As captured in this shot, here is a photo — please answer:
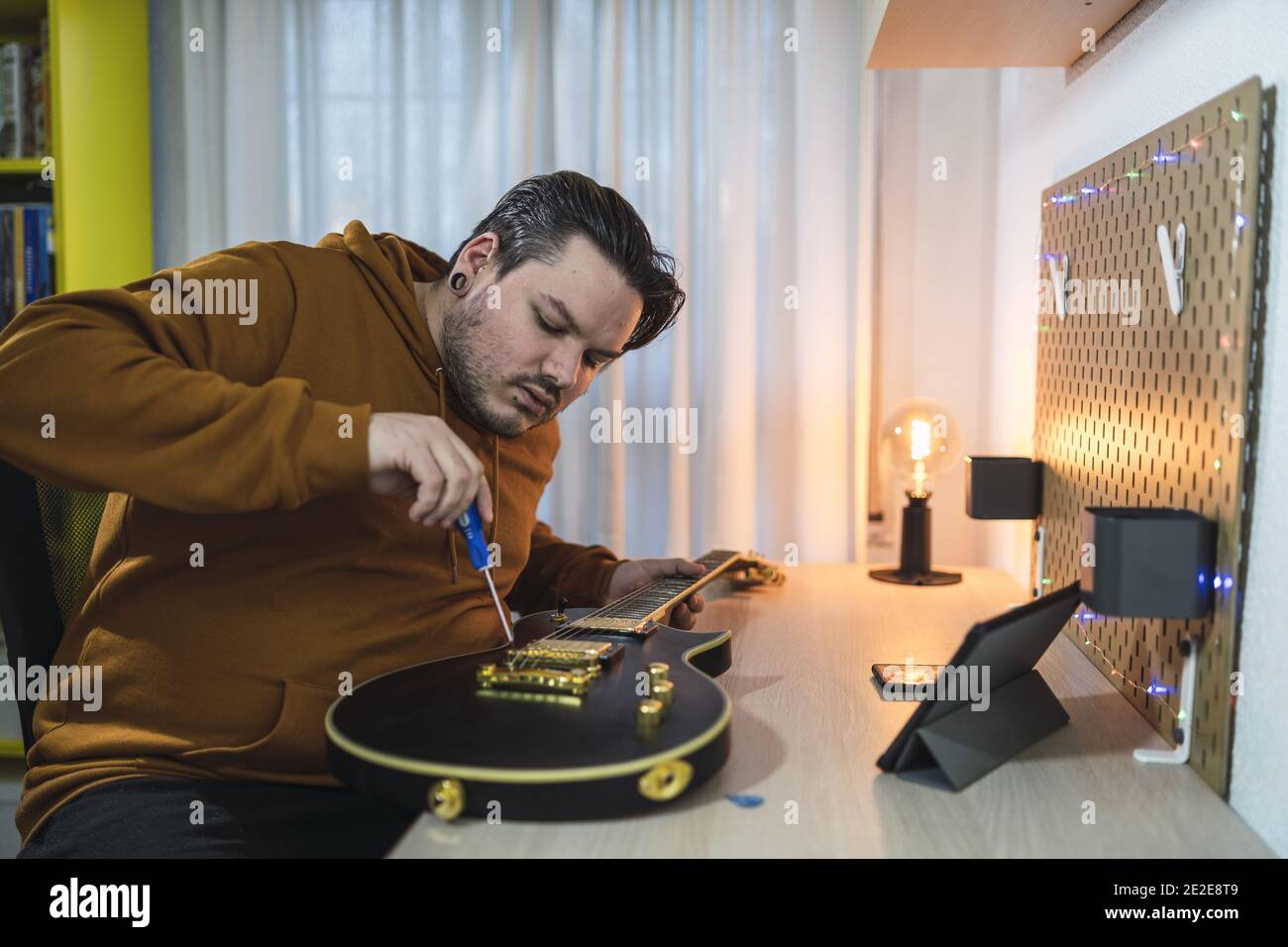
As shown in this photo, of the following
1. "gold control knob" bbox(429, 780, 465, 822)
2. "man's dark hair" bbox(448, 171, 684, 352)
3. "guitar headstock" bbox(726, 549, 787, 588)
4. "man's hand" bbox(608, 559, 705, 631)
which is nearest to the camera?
"gold control knob" bbox(429, 780, 465, 822)

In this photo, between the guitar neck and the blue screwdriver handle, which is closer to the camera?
the blue screwdriver handle

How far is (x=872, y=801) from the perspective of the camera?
79 centimetres

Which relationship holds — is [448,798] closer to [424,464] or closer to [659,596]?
[424,464]

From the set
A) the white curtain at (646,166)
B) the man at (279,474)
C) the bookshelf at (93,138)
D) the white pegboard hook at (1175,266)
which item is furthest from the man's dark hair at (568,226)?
the bookshelf at (93,138)

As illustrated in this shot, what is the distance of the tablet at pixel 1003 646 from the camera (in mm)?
818

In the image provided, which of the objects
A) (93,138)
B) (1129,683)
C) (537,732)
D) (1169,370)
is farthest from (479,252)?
(93,138)

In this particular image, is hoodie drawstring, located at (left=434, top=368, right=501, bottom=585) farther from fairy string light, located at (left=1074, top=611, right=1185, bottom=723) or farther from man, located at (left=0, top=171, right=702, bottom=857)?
fairy string light, located at (left=1074, top=611, right=1185, bottom=723)

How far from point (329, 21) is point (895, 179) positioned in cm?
122

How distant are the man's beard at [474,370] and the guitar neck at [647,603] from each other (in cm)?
25

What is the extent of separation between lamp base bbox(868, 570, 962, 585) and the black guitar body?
2.74 feet

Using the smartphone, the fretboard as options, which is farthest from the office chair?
the smartphone

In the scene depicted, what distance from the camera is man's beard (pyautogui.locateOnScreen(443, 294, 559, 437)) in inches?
46.1

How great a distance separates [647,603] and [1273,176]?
768 mm

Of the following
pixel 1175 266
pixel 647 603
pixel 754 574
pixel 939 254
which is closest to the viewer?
pixel 1175 266
